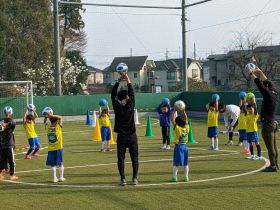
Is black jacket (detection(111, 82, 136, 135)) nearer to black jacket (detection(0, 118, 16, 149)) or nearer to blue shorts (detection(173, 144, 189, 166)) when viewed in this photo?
blue shorts (detection(173, 144, 189, 166))

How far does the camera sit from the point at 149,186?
1034 cm

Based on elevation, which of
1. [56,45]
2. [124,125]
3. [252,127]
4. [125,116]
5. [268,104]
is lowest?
[252,127]

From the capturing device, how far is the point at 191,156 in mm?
14977

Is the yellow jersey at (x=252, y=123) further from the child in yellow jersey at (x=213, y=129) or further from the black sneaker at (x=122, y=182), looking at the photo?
the black sneaker at (x=122, y=182)

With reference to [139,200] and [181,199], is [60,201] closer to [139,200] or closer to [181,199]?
[139,200]

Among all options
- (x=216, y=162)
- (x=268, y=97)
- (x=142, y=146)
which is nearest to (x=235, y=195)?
(x=268, y=97)

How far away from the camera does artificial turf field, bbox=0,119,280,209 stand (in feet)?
28.9

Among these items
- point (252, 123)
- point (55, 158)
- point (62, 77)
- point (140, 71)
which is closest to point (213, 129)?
point (252, 123)

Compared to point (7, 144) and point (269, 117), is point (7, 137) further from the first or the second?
point (269, 117)

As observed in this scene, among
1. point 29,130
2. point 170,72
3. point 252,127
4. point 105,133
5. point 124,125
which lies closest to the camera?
point 124,125

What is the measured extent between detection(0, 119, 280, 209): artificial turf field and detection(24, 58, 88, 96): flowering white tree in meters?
37.6

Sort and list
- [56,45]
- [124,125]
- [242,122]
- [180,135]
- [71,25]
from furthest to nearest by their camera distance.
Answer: [71,25] → [56,45] → [242,122] → [180,135] → [124,125]

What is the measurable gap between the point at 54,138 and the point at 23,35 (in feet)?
141

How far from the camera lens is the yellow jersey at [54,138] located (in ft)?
37.1
